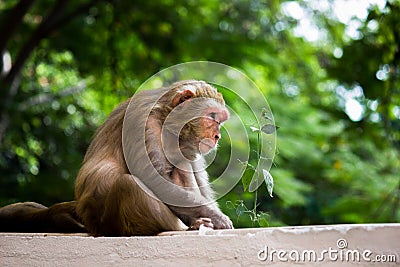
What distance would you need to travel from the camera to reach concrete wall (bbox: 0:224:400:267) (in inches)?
105

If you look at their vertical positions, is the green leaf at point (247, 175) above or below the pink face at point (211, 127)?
below

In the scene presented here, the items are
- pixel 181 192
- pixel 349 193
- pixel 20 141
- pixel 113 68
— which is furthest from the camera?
pixel 349 193

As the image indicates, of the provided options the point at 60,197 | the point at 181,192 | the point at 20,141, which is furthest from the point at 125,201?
the point at 20,141

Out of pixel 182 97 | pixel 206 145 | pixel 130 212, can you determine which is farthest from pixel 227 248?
pixel 182 97

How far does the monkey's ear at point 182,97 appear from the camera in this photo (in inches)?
176

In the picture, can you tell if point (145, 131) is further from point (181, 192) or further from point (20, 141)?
point (20, 141)

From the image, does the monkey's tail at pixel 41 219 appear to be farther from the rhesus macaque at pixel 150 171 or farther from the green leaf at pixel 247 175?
the green leaf at pixel 247 175

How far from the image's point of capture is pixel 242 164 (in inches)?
150

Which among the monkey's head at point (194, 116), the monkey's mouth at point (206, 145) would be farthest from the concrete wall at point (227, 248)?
the monkey's head at point (194, 116)

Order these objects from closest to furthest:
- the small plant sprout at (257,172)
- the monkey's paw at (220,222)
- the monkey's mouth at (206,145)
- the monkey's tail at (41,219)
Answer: the small plant sprout at (257,172) < the monkey's paw at (220,222) < the monkey's tail at (41,219) < the monkey's mouth at (206,145)

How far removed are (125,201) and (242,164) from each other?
0.72 metres

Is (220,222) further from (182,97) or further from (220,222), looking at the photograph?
(182,97)

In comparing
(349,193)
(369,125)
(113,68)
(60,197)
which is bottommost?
(349,193)

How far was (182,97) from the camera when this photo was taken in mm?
4488
